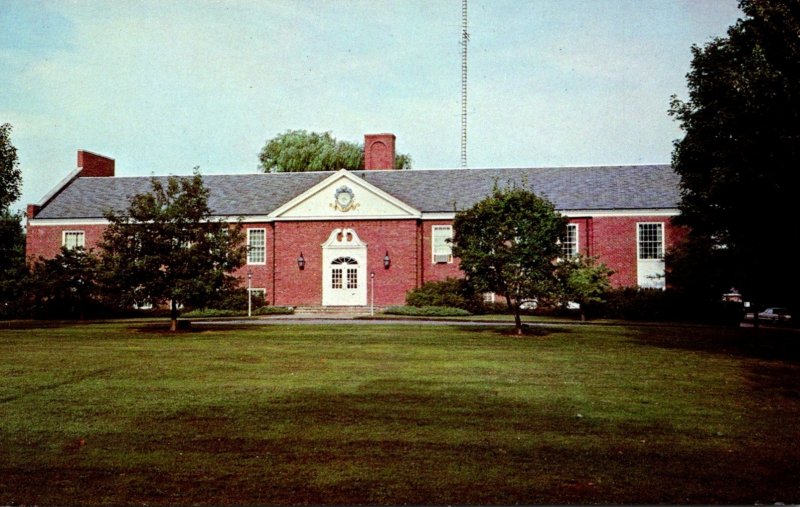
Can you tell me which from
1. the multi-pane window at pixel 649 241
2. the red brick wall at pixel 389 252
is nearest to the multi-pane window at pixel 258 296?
the red brick wall at pixel 389 252

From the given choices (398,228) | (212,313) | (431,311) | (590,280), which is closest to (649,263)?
(590,280)

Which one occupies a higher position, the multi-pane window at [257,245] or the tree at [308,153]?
the tree at [308,153]

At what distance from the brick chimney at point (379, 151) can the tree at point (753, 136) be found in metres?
24.1

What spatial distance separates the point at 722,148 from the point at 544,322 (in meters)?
11.2

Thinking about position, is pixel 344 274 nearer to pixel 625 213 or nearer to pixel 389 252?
pixel 389 252

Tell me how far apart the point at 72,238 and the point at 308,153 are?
28407 millimetres

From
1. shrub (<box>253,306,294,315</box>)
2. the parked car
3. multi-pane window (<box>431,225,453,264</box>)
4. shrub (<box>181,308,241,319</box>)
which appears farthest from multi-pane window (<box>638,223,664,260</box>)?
shrub (<box>181,308,241,319</box>)

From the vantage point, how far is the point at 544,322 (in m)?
28.0

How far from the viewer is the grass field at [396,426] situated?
7184 mm

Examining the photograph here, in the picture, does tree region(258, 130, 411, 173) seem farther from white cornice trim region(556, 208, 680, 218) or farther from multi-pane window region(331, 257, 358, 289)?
white cornice trim region(556, 208, 680, 218)

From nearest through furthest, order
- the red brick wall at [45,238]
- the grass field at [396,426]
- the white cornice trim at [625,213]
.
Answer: the grass field at [396,426] < the white cornice trim at [625,213] < the red brick wall at [45,238]

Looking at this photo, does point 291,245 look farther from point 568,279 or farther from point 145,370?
point 145,370

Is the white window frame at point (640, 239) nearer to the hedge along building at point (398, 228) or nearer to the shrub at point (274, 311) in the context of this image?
the hedge along building at point (398, 228)

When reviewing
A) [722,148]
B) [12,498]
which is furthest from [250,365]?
[722,148]
